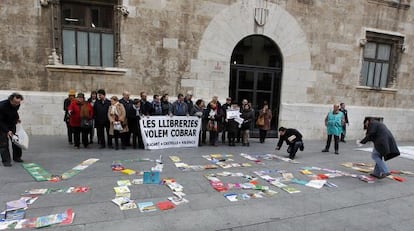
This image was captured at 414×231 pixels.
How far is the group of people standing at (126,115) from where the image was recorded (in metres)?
7.72

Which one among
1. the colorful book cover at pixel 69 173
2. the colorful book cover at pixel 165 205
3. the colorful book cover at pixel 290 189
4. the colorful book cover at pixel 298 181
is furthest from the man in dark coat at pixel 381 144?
the colorful book cover at pixel 69 173

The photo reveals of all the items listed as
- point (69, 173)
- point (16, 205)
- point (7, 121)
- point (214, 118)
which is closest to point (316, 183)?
point (214, 118)

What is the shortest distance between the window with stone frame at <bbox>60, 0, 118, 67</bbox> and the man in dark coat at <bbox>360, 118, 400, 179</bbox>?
865 centimetres

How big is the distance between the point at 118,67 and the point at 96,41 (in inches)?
49.9

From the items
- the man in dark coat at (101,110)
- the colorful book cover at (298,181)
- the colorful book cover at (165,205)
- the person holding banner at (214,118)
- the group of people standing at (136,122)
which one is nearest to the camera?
the colorful book cover at (165,205)

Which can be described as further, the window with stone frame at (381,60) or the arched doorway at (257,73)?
the window with stone frame at (381,60)

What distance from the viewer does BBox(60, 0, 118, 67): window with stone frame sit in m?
9.50

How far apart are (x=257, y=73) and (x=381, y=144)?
657 centimetres

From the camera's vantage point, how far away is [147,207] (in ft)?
13.6

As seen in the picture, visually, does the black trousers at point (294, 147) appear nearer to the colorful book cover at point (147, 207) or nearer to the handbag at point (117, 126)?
the colorful book cover at point (147, 207)

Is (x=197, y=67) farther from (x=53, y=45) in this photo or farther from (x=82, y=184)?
(x=82, y=184)

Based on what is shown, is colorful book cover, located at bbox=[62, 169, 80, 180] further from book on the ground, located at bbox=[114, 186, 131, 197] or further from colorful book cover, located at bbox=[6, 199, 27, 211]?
book on the ground, located at bbox=[114, 186, 131, 197]

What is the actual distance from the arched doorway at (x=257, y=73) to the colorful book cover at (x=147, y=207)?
8.10 meters

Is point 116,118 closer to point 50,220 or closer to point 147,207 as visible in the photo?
point 147,207
